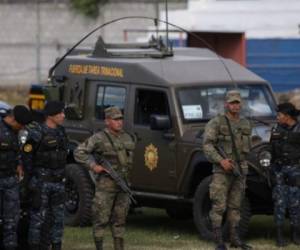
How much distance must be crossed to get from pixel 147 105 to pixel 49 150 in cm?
262

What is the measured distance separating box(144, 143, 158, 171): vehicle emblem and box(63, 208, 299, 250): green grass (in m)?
0.83

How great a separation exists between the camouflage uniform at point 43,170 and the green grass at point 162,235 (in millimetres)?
1359

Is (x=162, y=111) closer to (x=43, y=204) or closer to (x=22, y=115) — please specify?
(x=43, y=204)

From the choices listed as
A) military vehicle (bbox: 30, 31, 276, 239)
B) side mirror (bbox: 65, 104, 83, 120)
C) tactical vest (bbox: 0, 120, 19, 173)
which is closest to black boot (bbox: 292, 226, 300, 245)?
military vehicle (bbox: 30, 31, 276, 239)

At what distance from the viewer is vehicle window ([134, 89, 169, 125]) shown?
12.0 metres

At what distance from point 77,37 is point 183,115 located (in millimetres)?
31360

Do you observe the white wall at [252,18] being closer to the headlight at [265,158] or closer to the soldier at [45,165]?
the headlight at [265,158]

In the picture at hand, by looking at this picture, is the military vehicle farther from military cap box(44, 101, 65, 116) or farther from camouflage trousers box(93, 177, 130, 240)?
military cap box(44, 101, 65, 116)

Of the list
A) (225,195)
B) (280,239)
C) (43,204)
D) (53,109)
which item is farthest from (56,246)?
(280,239)

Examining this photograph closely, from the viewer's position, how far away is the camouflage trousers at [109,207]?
392 inches

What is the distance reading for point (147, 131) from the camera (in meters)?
11.9

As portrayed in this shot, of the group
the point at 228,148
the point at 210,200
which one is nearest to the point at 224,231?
the point at 210,200

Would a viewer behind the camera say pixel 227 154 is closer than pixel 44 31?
Yes

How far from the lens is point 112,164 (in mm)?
9969
